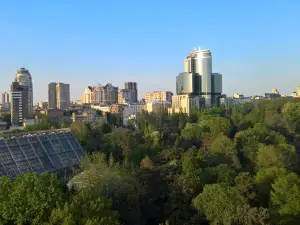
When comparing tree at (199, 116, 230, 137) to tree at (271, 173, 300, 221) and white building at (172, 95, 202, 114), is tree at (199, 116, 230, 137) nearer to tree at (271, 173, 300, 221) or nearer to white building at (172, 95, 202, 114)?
tree at (271, 173, 300, 221)

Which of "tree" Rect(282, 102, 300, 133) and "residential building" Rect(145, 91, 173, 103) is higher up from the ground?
"residential building" Rect(145, 91, 173, 103)

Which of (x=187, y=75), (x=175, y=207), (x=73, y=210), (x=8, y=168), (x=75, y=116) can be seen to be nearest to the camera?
(x=73, y=210)

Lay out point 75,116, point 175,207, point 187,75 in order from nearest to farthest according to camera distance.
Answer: point 175,207
point 75,116
point 187,75

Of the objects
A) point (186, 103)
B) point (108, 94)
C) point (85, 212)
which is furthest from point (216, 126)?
point (108, 94)

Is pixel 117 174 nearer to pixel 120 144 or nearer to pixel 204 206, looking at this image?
pixel 204 206

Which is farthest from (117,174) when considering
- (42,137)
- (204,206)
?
(42,137)

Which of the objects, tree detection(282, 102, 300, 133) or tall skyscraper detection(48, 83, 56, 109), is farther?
tall skyscraper detection(48, 83, 56, 109)

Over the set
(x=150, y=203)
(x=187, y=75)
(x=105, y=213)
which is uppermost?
(x=187, y=75)

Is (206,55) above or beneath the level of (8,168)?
above

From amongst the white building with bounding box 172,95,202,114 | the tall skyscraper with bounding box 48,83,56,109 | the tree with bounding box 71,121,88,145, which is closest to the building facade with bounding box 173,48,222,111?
the white building with bounding box 172,95,202,114
